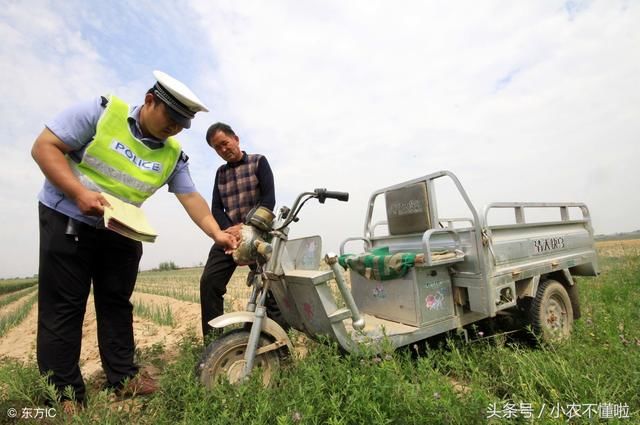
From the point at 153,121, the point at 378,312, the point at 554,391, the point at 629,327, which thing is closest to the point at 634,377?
the point at 554,391

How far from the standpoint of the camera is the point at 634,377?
1980mm

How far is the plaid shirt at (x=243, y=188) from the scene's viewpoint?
3.33 metres

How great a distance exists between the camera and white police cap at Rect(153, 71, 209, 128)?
2.21 metres

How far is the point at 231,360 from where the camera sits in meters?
2.29

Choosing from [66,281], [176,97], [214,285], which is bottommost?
[214,285]

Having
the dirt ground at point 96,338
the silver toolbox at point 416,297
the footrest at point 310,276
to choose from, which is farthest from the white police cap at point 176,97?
the dirt ground at point 96,338

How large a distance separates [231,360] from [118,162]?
152 cm

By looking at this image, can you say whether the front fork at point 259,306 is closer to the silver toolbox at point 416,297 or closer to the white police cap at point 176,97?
the white police cap at point 176,97

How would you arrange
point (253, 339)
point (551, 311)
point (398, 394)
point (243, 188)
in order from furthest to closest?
point (551, 311) → point (243, 188) → point (253, 339) → point (398, 394)

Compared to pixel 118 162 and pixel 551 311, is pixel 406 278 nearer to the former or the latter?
pixel 551 311

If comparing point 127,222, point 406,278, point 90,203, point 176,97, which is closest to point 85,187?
point 90,203

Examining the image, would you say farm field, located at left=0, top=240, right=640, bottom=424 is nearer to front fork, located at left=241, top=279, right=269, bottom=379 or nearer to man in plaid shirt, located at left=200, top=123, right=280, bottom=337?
front fork, located at left=241, top=279, right=269, bottom=379

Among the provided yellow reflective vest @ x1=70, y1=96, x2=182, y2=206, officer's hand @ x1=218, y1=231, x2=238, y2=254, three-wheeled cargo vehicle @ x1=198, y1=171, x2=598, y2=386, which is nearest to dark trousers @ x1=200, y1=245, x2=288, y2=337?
three-wheeled cargo vehicle @ x1=198, y1=171, x2=598, y2=386

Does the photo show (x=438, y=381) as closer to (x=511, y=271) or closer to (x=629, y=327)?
(x=511, y=271)
